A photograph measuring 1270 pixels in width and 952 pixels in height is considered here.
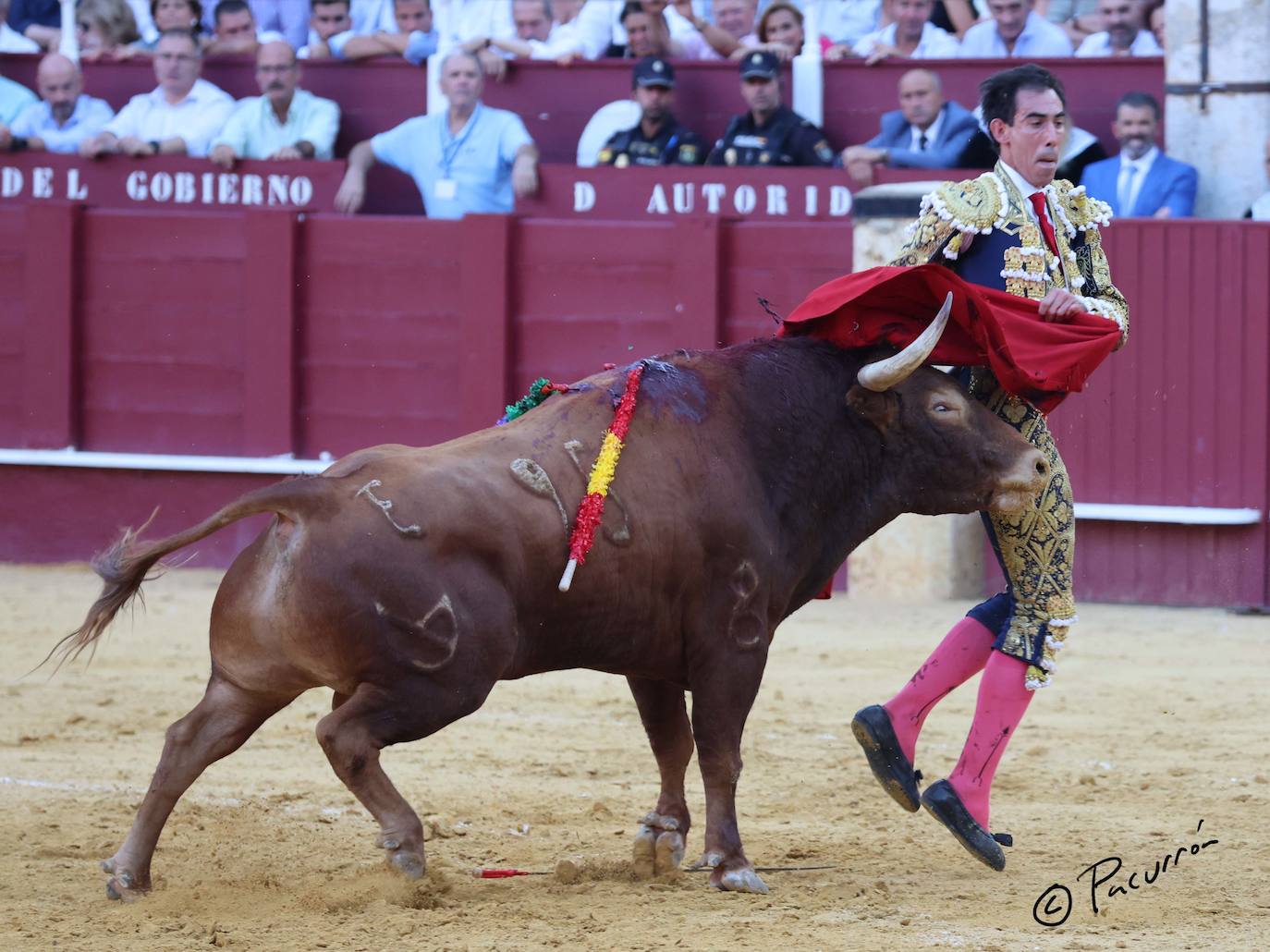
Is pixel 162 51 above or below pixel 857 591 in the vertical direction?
above

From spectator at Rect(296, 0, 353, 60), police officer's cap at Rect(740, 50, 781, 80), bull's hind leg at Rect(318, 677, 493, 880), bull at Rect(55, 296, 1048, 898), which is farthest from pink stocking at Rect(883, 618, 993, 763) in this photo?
spectator at Rect(296, 0, 353, 60)

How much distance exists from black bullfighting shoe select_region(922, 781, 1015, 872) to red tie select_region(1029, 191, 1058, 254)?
1.10m

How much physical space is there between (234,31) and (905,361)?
6806 mm

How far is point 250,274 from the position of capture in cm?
879

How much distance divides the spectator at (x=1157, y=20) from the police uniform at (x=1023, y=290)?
4.58 metres

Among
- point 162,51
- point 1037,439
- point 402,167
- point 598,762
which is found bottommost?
point 598,762

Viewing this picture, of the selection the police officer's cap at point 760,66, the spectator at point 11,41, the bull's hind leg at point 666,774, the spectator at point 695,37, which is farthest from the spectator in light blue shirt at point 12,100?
the bull's hind leg at point 666,774

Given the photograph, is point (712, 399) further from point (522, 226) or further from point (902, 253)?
point (522, 226)

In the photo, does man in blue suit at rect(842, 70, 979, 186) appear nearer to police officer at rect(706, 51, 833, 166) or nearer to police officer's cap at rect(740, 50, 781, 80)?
police officer at rect(706, 51, 833, 166)

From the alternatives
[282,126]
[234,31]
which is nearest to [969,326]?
[282,126]

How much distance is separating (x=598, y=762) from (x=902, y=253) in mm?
1762

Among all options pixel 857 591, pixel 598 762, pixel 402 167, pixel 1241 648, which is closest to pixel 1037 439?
pixel 598 762

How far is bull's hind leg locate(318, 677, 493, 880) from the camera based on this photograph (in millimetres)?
3484

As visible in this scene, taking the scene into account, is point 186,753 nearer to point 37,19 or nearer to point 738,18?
point 738,18
